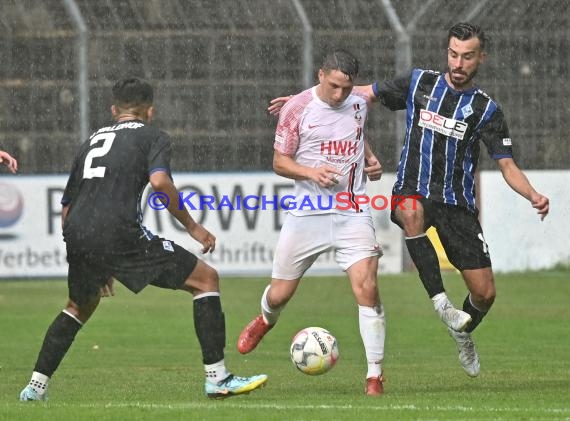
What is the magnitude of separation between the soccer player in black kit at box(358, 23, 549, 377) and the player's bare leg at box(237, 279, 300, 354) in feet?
2.94

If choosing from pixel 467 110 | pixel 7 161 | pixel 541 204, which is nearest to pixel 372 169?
pixel 467 110

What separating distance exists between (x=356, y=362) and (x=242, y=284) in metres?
9.09

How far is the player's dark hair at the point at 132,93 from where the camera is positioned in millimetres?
8875

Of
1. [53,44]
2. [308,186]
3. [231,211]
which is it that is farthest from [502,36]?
[308,186]

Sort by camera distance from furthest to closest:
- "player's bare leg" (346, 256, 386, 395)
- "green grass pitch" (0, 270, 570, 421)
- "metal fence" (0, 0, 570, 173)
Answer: "metal fence" (0, 0, 570, 173), "player's bare leg" (346, 256, 386, 395), "green grass pitch" (0, 270, 570, 421)

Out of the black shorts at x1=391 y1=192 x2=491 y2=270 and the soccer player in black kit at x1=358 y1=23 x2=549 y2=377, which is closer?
the soccer player in black kit at x1=358 y1=23 x2=549 y2=377

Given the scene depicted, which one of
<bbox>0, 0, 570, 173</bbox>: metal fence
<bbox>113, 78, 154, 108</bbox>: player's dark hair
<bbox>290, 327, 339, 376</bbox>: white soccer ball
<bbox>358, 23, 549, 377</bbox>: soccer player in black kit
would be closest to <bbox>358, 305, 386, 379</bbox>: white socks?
<bbox>290, 327, 339, 376</bbox>: white soccer ball

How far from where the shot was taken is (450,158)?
1005cm

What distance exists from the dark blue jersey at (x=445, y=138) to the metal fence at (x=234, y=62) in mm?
11429

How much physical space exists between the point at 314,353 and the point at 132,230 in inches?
62.6

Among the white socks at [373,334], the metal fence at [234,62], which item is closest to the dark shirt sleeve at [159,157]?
the white socks at [373,334]

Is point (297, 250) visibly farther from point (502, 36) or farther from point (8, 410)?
point (502, 36)

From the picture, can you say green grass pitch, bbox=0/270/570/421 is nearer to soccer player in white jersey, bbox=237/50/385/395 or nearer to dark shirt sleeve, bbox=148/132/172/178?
soccer player in white jersey, bbox=237/50/385/395

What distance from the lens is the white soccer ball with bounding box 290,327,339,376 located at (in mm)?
9578
